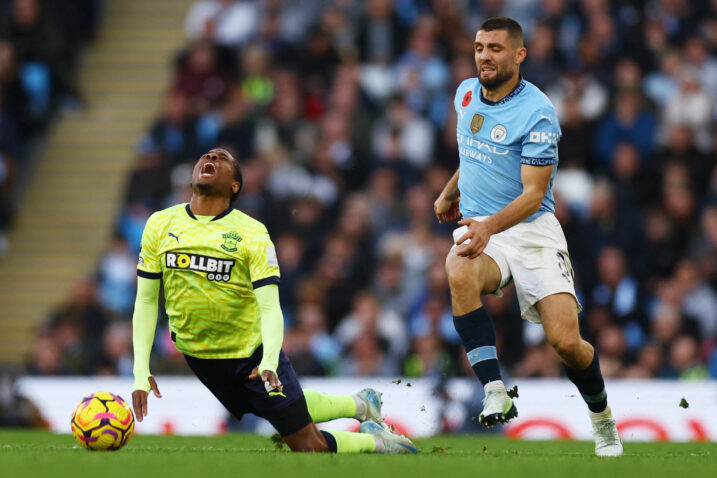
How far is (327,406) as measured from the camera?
316 inches

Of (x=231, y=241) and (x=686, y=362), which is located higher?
(x=231, y=241)

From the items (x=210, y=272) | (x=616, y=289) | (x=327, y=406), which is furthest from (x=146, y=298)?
(x=616, y=289)

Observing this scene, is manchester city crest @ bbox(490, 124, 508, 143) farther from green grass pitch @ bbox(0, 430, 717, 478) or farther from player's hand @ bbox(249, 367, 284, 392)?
player's hand @ bbox(249, 367, 284, 392)

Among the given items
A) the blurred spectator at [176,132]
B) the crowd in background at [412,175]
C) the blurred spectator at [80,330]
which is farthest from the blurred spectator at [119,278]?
the blurred spectator at [176,132]

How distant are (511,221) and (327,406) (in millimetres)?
1676

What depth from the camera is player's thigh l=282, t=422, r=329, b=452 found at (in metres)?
7.57

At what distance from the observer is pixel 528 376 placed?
480 inches

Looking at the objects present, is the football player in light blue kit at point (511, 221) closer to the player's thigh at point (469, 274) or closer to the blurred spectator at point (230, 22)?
the player's thigh at point (469, 274)

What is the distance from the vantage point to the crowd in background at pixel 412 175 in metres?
12.6

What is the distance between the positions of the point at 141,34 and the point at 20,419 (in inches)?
305

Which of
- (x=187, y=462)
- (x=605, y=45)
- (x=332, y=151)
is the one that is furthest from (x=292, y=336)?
(x=187, y=462)

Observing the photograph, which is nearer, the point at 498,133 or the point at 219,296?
the point at 219,296

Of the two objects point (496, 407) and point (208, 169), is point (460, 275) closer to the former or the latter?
point (496, 407)

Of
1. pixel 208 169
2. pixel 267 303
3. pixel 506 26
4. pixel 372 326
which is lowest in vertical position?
pixel 372 326
